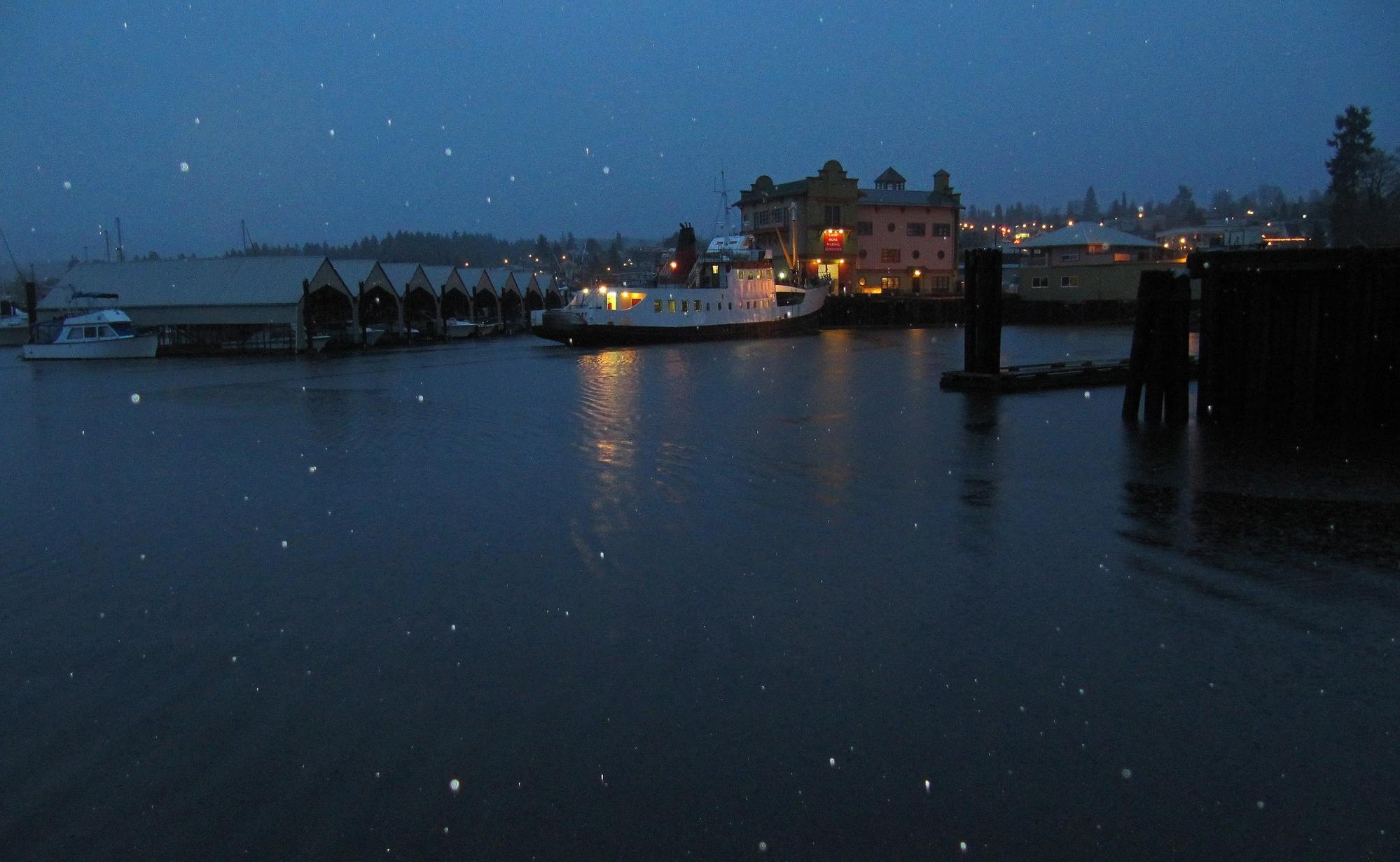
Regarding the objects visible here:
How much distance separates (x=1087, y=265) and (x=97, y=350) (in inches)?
2463

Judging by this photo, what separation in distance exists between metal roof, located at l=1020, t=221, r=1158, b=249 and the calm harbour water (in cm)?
6376

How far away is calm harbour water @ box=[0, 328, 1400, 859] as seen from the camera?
4754 millimetres

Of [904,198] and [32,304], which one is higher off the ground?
[904,198]

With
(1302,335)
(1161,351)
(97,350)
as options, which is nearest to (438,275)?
(97,350)

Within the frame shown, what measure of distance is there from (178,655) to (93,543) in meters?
4.40

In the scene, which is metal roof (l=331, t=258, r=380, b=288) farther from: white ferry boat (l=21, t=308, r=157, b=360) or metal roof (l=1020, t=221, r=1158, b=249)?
metal roof (l=1020, t=221, r=1158, b=249)

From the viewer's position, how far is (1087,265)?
2810 inches

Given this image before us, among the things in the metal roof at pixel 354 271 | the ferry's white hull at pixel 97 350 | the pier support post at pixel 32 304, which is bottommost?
the ferry's white hull at pixel 97 350

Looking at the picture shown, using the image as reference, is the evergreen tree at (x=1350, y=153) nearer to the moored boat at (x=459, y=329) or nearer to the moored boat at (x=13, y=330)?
the moored boat at (x=459, y=329)

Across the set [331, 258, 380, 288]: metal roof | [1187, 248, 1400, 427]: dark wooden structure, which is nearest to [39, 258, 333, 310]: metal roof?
[331, 258, 380, 288]: metal roof

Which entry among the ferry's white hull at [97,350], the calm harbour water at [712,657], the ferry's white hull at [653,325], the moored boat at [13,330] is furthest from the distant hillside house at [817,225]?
the calm harbour water at [712,657]

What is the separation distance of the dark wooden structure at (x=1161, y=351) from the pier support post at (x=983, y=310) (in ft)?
18.8

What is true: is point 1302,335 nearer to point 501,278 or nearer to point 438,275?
point 438,275

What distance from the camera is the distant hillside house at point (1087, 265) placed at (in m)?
69.3
